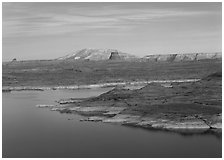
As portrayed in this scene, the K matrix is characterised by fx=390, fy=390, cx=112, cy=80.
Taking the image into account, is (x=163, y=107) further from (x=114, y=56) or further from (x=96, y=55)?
(x=96, y=55)

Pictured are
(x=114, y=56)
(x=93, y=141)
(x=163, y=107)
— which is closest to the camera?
(x=93, y=141)

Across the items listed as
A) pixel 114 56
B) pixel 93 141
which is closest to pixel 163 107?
pixel 93 141

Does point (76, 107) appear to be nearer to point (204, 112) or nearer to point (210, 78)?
point (204, 112)

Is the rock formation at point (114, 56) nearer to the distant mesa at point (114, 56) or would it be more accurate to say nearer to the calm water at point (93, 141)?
the distant mesa at point (114, 56)

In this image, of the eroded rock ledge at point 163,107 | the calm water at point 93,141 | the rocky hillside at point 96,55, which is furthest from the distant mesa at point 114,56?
the calm water at point 93,141

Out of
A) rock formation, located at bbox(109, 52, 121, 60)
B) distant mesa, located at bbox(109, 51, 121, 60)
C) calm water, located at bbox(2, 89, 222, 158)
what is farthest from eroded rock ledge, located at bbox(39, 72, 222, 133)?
rock formation, located at bbox(109, 52, 121, 60)

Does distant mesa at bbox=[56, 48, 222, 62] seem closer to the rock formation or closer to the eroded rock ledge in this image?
the rock formation
